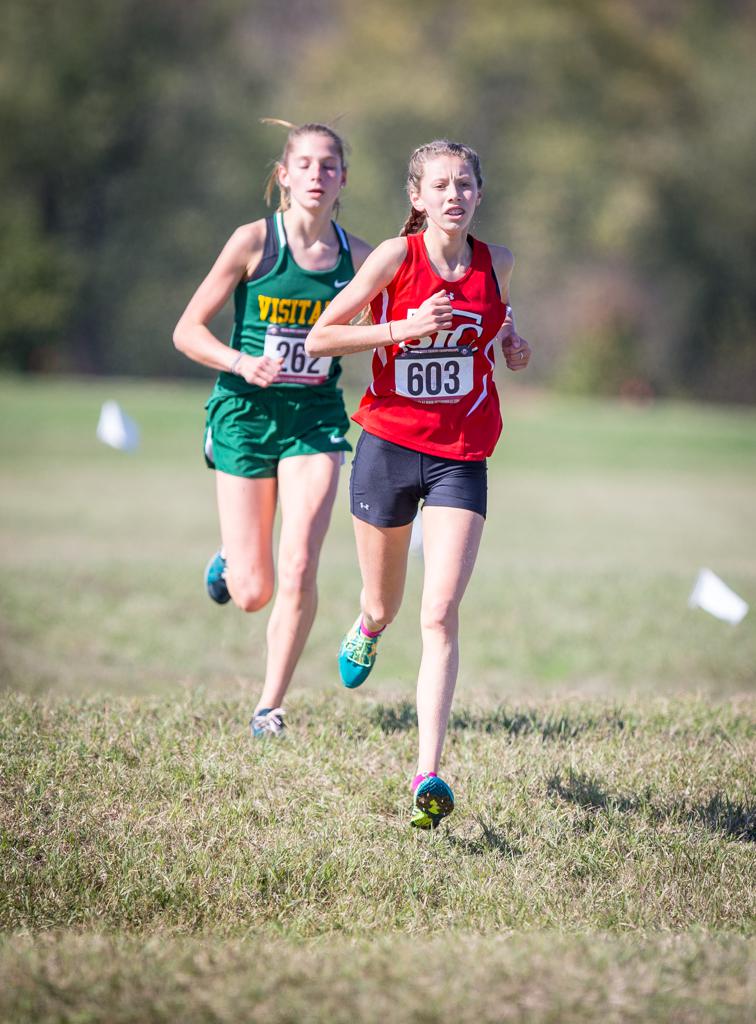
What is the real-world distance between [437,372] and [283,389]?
1.29 meters

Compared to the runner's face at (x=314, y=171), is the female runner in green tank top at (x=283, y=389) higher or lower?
lower

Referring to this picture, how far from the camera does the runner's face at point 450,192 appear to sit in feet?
16.6

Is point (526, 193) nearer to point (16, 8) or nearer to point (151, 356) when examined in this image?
point (151, 356)

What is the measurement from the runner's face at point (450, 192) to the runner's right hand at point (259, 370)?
3.44 feet

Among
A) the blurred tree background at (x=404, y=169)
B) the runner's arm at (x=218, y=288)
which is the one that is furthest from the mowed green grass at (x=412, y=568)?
the blurred tree background at (x=404, y=169)

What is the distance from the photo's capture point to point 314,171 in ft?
19.7

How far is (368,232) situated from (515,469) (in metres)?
29.3

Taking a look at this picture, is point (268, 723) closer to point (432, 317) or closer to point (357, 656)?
point (357, 656)

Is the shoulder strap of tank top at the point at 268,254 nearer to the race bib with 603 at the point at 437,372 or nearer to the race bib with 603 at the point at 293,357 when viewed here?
the race bib with 603 at the point at 293,357

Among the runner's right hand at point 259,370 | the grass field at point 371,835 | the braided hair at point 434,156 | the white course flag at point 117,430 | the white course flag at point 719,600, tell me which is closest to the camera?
the grass field at point 371,835

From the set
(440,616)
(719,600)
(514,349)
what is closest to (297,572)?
(440,616)

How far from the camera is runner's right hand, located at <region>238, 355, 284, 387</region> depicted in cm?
573

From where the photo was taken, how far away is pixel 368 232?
52.9 m

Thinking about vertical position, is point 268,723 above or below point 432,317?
below
